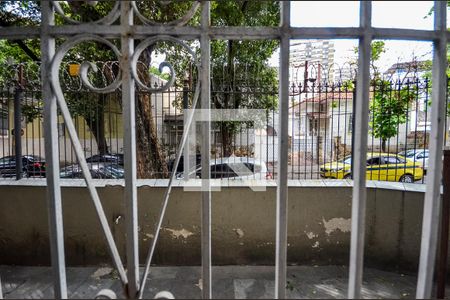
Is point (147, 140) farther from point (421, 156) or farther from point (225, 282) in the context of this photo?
point (421, 156)

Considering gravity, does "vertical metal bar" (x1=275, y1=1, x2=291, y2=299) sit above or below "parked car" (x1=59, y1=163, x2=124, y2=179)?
above

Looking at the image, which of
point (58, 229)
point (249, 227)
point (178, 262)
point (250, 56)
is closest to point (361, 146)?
point (58, 229)

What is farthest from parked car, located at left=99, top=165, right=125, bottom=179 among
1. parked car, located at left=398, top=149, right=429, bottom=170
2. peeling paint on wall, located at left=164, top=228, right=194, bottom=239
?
parked car, located at left=398, top=149, right=429, bottom=170

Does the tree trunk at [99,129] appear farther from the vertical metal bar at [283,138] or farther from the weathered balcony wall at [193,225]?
the vertical metal bar at [283,138]

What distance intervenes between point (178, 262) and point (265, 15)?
9.64m

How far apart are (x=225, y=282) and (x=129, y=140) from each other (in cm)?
310

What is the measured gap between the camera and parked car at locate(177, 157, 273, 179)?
16.3 ft

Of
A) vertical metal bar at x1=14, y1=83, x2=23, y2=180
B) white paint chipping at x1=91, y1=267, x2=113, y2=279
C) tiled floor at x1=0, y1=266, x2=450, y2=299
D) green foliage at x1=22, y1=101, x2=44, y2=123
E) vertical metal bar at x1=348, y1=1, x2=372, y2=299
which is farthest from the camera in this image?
green foliage at x1=22, y1=101, x2=44, y2=123

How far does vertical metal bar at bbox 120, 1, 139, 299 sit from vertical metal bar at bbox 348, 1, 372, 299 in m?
0.99

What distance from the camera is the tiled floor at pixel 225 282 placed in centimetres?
363

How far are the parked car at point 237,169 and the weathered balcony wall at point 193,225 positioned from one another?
74cm

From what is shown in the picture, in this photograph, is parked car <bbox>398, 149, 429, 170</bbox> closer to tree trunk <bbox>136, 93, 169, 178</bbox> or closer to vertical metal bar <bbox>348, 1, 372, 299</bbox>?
vertical metal bar <bbox>348, 1, 372, 299</bbox>

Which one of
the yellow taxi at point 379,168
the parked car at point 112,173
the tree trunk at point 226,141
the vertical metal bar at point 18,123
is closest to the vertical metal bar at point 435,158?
the yellow taxi at point 379,168

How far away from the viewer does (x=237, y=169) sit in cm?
530
